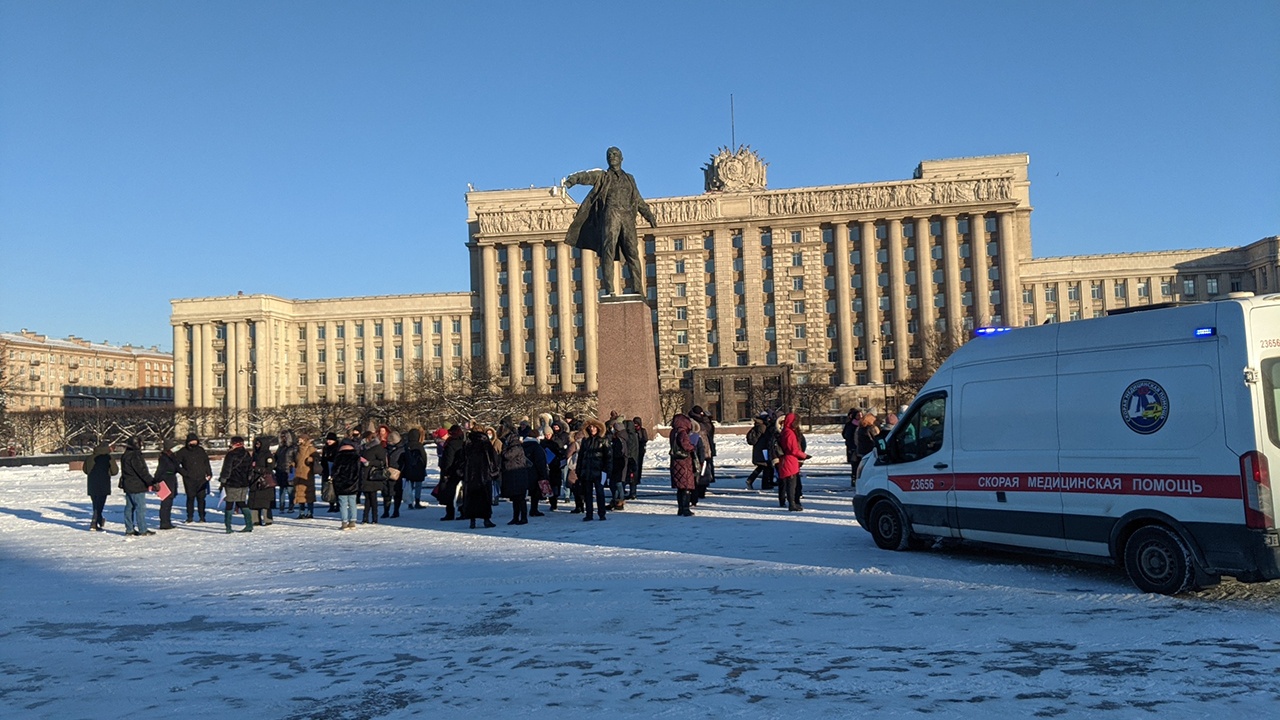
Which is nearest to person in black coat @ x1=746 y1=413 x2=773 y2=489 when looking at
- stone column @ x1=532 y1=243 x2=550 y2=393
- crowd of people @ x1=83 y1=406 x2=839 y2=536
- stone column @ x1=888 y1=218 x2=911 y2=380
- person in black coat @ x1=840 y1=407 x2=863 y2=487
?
crowd of people @ x1=83 y1=406 x2=839 y2=536

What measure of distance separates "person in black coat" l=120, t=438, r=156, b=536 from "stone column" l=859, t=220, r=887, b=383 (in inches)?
3581

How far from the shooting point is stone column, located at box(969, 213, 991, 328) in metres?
99.1

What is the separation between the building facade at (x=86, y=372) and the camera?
5344 inches

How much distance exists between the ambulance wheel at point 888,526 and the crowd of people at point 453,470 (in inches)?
146

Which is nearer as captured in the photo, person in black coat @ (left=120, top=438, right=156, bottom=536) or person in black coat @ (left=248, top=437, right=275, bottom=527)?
person in black coat @ (left=120, top=438, right=156, bottom=536)

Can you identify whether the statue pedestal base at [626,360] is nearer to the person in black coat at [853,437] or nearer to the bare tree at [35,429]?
the person in black coat at [853,437]

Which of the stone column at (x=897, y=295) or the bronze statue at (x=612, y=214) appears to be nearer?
the bronze statue at (x=612, y=214)

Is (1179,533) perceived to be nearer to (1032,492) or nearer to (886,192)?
(1032,492)

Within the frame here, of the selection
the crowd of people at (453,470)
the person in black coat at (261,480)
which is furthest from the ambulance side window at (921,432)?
the person in black coat at (261,480)

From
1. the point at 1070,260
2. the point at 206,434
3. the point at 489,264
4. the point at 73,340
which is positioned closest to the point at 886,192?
the point at 1070,260

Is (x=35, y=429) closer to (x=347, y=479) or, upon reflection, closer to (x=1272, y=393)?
(x=347, y=479)

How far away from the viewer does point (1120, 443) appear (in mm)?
8516

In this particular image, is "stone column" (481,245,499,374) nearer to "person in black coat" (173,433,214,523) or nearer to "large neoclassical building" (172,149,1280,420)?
"large neoclassical building" (172,149,1280,420)

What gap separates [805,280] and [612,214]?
83.8 m
